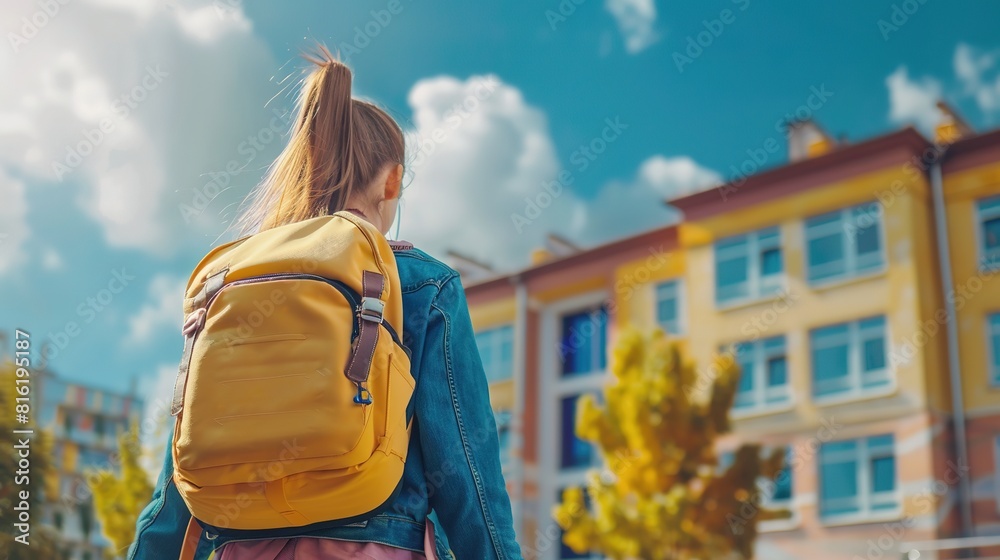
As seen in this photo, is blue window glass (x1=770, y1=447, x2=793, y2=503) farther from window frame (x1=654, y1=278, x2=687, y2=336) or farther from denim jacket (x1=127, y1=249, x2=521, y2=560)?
denim jacket (x1=127, y1=249, x2=521, y2=560)

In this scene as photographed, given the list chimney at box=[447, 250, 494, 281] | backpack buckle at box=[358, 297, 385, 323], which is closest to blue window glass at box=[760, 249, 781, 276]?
chimney at box=[447, 250, 494, 281]

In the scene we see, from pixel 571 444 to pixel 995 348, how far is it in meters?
7.21

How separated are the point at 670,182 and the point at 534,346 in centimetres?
373

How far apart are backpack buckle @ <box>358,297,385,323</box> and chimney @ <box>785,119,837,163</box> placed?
15.3 meters

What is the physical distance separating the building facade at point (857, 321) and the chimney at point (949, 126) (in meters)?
0.07

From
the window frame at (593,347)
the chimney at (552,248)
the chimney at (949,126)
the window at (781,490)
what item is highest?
the chimney at (949,126)

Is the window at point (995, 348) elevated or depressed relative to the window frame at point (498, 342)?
depressed

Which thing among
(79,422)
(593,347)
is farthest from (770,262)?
(79,422)

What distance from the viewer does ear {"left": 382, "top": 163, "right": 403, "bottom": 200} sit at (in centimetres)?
134

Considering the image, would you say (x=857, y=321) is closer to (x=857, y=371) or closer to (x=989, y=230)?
(x=857, y=371)

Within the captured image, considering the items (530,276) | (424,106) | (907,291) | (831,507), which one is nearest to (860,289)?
(907,291)

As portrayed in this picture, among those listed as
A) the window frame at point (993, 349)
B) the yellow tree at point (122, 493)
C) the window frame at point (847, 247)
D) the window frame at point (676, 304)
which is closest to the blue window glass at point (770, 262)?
the window frame at point (847, 247)

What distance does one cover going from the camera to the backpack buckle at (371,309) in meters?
1.10

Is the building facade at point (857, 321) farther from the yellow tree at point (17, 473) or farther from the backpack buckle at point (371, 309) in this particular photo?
the backpack buckle at point (371, 309)
